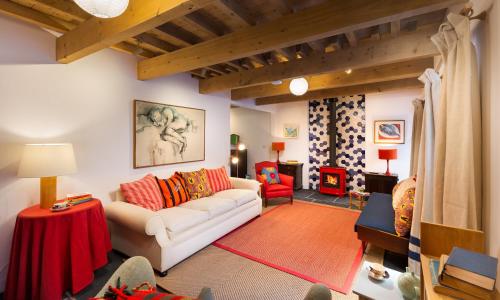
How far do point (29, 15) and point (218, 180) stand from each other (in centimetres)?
289

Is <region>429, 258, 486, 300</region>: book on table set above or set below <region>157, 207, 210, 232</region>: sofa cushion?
above

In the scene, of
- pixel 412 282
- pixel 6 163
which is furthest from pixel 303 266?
pixel 6 163

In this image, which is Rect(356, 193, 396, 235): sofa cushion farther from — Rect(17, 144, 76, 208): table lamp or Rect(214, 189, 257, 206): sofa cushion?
Rect(17, 144, 76, 208): table lamp

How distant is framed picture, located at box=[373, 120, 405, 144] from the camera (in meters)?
4.75

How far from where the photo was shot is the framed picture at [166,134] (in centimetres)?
308

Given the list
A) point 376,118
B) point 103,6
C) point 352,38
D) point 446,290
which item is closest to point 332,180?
point 376,118

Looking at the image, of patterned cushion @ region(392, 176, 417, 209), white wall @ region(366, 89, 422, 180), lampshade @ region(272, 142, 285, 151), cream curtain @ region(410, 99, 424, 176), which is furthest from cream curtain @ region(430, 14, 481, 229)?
lampshade @ region(272, 142, 285, 151)

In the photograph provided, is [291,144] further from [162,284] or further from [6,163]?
[6,163]

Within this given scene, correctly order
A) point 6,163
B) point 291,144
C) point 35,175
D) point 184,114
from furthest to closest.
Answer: point 291,144 → point 184,114 → point 6,163 → point 35,175

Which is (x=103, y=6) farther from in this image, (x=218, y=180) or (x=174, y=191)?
(x=218, y=180)

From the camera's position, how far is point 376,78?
328cm

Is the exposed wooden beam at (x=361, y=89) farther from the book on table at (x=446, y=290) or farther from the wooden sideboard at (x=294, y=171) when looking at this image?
the book on table at (x=446, y=290)

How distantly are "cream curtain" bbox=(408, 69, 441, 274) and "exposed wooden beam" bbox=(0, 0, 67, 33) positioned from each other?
3.50 metres

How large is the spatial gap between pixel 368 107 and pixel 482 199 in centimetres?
433
